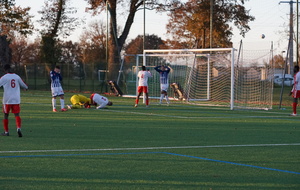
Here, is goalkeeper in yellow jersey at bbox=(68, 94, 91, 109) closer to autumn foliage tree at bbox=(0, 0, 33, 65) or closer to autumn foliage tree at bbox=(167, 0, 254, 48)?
autumn foliage tree at bbox=(167, 0, 254, 48)

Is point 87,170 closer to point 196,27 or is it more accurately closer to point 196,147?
point 196,147

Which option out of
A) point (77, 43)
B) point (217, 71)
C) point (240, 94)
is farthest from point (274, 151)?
point (77, 43)

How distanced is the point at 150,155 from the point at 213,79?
2188 cm

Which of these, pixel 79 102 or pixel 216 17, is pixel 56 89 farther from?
pixel 216 17

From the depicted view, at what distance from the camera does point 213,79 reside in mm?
32344

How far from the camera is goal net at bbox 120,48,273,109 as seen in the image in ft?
93.7

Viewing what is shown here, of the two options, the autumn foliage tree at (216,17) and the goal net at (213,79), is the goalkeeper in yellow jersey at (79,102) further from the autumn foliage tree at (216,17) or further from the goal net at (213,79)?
the autumn foliage tree at (216,17)

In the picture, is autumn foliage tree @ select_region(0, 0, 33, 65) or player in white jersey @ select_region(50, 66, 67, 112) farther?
autumn foliage tree @ select_region(0, 0, 33, 65)

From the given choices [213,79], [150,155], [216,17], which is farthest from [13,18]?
[150,155]

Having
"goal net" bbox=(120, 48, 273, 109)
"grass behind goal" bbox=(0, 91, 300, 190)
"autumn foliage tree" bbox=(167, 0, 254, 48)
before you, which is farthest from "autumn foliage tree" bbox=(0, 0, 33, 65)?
"grass behind goal" bbox=(0, 91, 300, 190)

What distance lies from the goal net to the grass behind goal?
10192mm

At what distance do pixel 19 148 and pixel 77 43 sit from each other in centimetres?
10125

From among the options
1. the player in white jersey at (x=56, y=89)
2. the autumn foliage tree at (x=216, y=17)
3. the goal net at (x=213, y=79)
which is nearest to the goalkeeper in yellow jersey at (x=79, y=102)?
the player in white jersey at (x=56, y=89)

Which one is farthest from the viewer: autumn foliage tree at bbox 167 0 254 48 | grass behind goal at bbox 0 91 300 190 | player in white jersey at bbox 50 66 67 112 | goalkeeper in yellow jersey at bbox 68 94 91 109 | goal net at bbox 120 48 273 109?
autumn foliage tree at bbox 167 0 254 48
